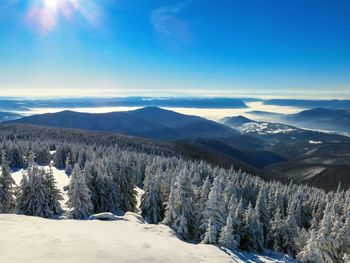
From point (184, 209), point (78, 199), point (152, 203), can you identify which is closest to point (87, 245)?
point (78, 199)

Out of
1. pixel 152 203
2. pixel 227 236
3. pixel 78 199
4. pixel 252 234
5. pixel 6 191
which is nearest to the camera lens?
pixel 227 236

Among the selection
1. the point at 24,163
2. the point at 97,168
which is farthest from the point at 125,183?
the point at 24,163

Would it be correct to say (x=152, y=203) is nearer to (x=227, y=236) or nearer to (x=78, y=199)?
(x=78, y=199)

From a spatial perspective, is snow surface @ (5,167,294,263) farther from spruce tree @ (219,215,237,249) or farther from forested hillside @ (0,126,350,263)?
forested hillside @ (0,126,350,263)

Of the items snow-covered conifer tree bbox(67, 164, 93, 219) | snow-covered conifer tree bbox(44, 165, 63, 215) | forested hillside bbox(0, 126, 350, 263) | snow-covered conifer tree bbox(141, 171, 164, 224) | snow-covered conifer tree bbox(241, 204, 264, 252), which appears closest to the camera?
forested hillside bbox(0, 126, 350, 263)

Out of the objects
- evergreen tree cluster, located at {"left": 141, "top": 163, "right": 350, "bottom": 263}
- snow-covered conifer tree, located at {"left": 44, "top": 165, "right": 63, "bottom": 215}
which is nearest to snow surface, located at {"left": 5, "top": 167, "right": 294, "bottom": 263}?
evergreen tree cluster, located at {"left": 141, "top": 163, "right": 350, "bottom": 263}

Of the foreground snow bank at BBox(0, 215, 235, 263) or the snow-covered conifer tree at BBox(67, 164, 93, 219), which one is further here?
the snow-covered conifer tree at BBox(67, 164, 93, 219)

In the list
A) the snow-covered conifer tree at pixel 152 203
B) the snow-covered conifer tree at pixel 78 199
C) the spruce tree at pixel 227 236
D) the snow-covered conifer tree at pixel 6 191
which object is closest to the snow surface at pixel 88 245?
the spruce tree at pixel 227 236

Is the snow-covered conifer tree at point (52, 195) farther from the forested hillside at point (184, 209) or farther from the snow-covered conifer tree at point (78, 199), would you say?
the snow-covered conifer tree at point (78, 199)

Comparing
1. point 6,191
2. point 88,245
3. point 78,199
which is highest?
point 88,245
